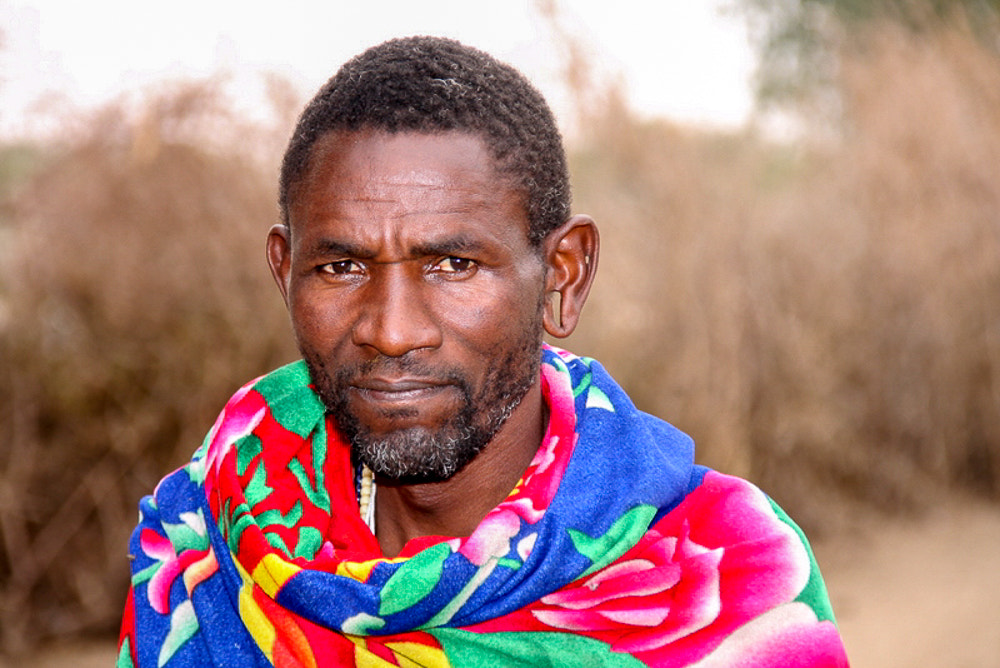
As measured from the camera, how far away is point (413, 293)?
5.89ft

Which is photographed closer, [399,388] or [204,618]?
[399,388]

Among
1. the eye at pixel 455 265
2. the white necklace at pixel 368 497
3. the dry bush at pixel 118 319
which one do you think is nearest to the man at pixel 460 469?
the eye at pixel 455 265

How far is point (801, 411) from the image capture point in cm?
644

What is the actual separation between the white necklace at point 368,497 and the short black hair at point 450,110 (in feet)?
1.88

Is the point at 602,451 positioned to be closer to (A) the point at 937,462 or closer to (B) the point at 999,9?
(A) the point at 937,462

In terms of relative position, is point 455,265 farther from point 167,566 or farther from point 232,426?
point 167,566

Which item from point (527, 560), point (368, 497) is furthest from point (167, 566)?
point (527, 560)

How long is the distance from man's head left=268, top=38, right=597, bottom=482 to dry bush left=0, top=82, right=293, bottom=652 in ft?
11.3

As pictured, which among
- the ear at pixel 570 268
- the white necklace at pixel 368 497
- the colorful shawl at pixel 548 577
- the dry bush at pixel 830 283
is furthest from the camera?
the dry bush at pixel 830 283

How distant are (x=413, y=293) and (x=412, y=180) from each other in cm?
20

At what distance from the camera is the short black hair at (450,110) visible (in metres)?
1.81

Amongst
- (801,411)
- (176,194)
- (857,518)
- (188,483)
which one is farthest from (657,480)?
(857,518)

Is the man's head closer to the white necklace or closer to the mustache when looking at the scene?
the mustache

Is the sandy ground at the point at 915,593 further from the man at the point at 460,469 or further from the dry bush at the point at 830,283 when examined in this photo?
the man at the point at 460,469
